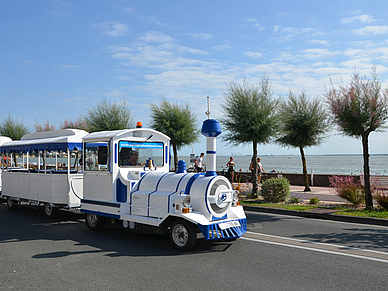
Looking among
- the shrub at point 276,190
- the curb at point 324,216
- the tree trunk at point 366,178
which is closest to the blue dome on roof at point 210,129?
the curb at point 324,216

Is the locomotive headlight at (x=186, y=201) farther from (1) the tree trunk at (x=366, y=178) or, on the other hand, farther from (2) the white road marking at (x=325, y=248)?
(1) the tree trunk at (x=366, y=178)

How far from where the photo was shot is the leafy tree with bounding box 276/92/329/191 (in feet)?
62.2

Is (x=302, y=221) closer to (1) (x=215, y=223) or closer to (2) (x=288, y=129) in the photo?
(1) (x=215, y=223)

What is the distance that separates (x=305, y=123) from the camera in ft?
62.1

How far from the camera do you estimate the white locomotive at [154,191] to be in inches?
293

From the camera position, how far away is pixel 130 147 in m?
9.12

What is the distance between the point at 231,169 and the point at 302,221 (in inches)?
532

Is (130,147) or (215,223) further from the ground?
(130,147)

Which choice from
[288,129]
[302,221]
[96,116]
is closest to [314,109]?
[288,129]

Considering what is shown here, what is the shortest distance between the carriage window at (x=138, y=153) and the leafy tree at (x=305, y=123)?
10587mm

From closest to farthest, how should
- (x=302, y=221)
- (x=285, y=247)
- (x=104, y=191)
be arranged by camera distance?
1. (x=285, y=247)
2. (x=104, y=191)
3. (x=302, y=221)

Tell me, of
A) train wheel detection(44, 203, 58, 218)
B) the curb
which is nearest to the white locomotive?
train wheel detection(44, 203, 58, 218)

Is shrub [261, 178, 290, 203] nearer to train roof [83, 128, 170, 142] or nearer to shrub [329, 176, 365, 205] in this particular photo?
shrub [329, 176, 365, 205]

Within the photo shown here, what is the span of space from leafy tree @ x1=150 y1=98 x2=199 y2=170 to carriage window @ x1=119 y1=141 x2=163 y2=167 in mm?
13737
